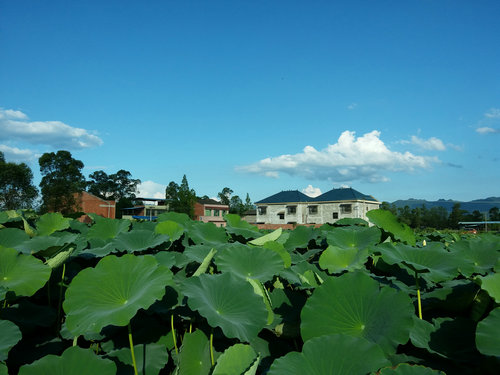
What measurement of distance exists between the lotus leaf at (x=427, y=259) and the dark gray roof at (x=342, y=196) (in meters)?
42.0

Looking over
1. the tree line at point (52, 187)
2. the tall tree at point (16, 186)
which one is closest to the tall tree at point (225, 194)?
the tree line at point (52, 187)

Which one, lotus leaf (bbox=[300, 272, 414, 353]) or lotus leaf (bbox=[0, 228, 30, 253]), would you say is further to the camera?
lotus leaf (bbox=[0, 228, 30, 253])

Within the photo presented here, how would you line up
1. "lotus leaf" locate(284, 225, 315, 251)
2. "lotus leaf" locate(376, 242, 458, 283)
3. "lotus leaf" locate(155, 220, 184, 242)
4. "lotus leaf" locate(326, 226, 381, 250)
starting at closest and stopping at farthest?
"lotus leaf" locate(376, 242, 458, 283)
"lotus leaf" locate(326, 226, 381, 250)
"lotus leaf" locate(155, 220, 184, 242)
"lotus leaf" locate(284, 225, 315, 251)

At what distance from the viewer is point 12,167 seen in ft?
86.6

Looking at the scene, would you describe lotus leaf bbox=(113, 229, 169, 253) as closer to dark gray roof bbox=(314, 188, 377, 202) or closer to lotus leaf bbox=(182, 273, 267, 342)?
lotus leaf bbox=(182, 273, 267, 342)

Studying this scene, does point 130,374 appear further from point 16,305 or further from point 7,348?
point 16,305

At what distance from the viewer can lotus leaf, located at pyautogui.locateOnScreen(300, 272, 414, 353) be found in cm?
84

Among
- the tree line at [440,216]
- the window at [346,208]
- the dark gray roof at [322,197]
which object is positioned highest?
the dark gray roof at [322,197]

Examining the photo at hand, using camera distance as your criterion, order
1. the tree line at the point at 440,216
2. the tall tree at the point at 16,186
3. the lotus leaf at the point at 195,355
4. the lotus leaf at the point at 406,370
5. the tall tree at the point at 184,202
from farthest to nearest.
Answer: the tree line at the point at 440,216 → the tall tree at the point at 184,202 → the tall tree at the point at 16,186 → the lotus leaf at the point at 195,355 → the lotus leaf at the point at 406,370

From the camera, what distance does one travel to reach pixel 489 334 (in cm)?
73

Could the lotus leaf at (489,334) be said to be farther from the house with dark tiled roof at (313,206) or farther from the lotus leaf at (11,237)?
the house with dark tiled roof at (313,206)

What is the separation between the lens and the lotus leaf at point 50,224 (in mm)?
1947

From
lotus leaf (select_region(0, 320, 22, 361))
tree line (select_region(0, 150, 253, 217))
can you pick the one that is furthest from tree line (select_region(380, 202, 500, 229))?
lotus leaf (select_region(0, 320, 22, 361))

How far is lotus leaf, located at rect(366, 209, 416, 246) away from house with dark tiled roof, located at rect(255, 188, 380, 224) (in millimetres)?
40179
